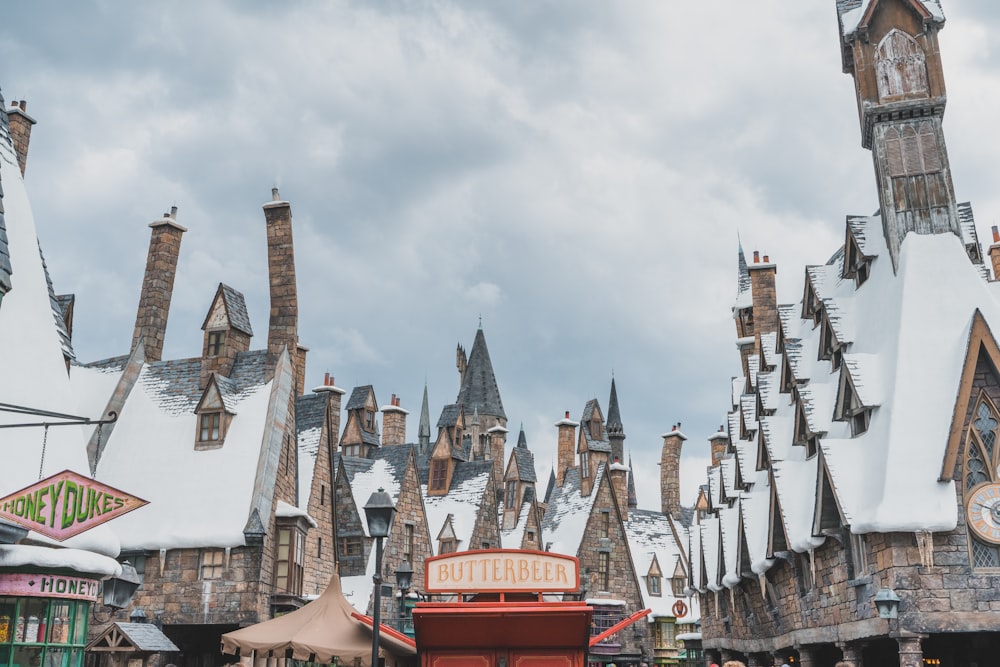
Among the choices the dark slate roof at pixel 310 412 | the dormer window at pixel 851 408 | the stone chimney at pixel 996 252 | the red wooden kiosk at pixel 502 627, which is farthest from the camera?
the dark slate roof at pixel 310 412

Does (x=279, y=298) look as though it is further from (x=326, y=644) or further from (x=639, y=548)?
(x=639, y=548)

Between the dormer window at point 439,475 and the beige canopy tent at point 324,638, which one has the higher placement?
the dormer window at point 439,475

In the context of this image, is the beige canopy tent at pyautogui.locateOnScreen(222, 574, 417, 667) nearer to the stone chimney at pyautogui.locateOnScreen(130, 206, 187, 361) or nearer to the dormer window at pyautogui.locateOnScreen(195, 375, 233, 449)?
the dormer window at pyautogui.locateOnScreen(195, 375, 233, 449)

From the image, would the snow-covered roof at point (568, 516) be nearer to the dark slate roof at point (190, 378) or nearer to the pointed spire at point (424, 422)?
the dark slate roof at point (190, 378)

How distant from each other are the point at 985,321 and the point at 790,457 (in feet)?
18.9

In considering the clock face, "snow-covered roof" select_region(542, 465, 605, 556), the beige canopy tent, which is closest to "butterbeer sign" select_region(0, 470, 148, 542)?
the beige canopy tent

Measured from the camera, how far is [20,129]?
1994 cm

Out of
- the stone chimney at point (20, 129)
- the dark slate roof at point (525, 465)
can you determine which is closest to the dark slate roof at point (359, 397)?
the dark slate roof at point (525, 465)

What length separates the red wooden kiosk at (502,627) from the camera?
36.6 feet

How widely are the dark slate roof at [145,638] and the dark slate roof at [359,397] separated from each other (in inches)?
861

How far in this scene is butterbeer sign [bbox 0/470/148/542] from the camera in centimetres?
1073

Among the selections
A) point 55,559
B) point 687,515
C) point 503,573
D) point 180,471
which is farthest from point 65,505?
point 687,515

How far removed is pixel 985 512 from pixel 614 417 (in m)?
45.0

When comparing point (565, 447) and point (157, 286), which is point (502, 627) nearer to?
point (157, 286)
